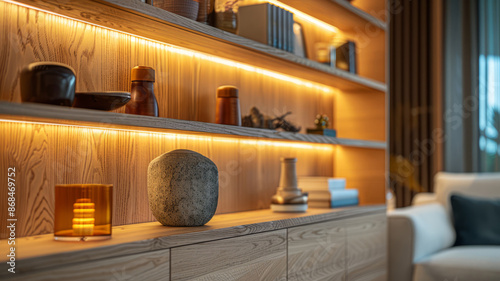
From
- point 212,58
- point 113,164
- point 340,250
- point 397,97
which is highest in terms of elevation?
point 397,97

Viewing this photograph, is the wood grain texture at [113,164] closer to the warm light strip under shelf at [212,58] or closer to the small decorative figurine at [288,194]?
the small decorative figurine at [288,194]

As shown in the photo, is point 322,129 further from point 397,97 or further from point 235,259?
point 397,97

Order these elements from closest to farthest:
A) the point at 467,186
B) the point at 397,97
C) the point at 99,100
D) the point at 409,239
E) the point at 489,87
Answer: the point at 99,100 < the point at 409,239 < the point at 467,186 < the point at 489,87 < the point at 397,97

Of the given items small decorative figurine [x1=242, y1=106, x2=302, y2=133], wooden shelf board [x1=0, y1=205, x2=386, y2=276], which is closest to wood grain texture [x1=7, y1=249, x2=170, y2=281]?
wooden shelf board [x1=0, y1=205, x2=386, y2=276]

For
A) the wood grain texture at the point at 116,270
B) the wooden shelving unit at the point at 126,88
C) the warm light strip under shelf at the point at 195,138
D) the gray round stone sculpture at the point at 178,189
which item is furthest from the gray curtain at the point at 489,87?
the wood grain texture at the point at 116,270

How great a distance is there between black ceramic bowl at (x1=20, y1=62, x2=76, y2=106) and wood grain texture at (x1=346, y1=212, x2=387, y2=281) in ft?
4.61

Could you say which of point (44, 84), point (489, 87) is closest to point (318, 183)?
point (44, 84)

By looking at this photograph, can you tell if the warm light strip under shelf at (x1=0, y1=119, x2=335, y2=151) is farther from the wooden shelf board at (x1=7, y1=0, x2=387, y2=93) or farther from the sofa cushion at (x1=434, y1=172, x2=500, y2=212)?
the sofa cushion at (x1=434, y1=172, x2=500, y2=212)

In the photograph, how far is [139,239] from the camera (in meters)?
1.24

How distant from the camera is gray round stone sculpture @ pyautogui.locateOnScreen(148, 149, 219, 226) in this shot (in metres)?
1.47

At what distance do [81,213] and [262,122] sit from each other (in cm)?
89

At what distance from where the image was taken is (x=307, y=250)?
1.88 meters

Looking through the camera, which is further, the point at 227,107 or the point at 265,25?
the point at 265,25

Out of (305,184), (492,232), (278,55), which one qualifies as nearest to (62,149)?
(278,55)
